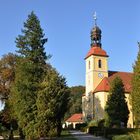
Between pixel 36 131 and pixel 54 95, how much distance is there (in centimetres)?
395

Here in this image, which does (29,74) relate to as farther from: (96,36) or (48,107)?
(96,36)

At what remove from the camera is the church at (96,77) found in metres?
74.8

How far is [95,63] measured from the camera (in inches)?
3063

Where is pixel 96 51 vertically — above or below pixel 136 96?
above

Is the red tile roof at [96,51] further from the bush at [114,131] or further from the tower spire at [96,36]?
the bush at [114,131]

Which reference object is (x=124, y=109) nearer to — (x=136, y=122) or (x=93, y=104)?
(x=93, y=104)

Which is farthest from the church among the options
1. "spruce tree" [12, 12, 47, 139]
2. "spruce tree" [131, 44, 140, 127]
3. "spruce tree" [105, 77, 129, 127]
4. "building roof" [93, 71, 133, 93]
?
"spruce tree" [131, 44, 140, 127]

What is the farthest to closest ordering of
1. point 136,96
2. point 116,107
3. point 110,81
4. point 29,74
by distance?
1. point 110,81
2. point 116,107
3. point 29,74
4. point 136,96

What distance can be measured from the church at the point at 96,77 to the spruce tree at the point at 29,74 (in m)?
35.1

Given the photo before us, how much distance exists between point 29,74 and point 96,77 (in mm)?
39547

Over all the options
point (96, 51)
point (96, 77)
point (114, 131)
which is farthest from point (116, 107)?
point (96, 51)

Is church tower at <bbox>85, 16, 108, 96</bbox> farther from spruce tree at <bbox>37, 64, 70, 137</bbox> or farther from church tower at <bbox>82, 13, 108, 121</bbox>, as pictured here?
spruce tree at <bbox>37, 64, 70, 137</bbox>

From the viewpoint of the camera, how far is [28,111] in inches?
1486

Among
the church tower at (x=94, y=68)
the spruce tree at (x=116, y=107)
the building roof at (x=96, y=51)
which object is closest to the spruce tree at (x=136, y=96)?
the spruce tree at (x=116, y=107)
